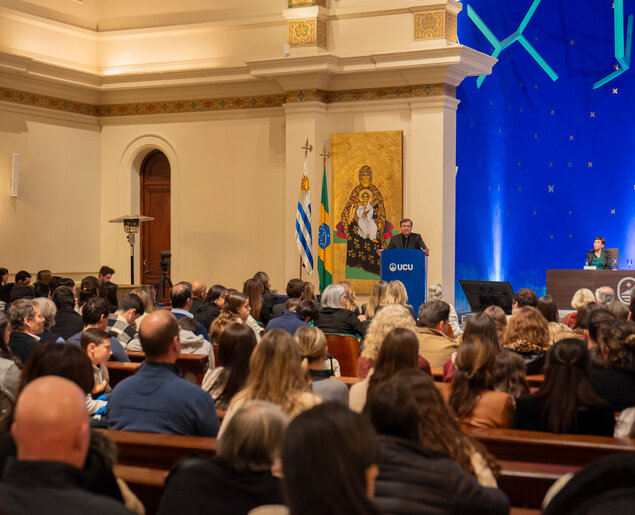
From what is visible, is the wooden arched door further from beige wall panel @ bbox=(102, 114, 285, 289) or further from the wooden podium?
the wooden podium

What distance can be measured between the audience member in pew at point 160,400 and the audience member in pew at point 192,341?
91.9 inches

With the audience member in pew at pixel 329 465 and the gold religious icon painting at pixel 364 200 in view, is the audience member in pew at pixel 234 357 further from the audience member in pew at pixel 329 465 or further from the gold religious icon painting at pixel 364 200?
the gold religious icon painting at pixel 364 200

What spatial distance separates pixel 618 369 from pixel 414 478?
245cm

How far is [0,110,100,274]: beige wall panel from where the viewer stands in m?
13.0

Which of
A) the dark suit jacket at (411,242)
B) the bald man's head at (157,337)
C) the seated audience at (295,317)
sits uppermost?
the dark suit jacket at (411,242)

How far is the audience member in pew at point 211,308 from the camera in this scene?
25.5 ft

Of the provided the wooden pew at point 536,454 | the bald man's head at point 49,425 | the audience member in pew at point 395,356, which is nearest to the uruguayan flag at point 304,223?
the audience member in pew at point 395,356

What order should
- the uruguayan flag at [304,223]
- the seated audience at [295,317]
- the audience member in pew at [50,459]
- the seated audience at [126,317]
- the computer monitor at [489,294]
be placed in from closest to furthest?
the audience member in pew at [50,459], the seated audience at [295,317], the seated audience at [126,317], the computer monitor at [489,294], the uruguayan flag at [304,223]

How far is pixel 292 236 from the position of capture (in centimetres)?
1301

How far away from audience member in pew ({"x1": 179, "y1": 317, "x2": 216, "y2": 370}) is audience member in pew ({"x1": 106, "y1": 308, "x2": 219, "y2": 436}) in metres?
2.34

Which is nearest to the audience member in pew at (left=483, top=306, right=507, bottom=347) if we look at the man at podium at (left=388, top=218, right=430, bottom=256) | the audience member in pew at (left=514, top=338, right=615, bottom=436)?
the audience member in pew at (left=514, top=338, right=615, bottom=436)

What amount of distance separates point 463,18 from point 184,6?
466 cm

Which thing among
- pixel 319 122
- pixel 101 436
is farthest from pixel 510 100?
pixel 101 436

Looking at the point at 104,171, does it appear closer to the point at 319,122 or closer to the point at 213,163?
the point at 213,163
